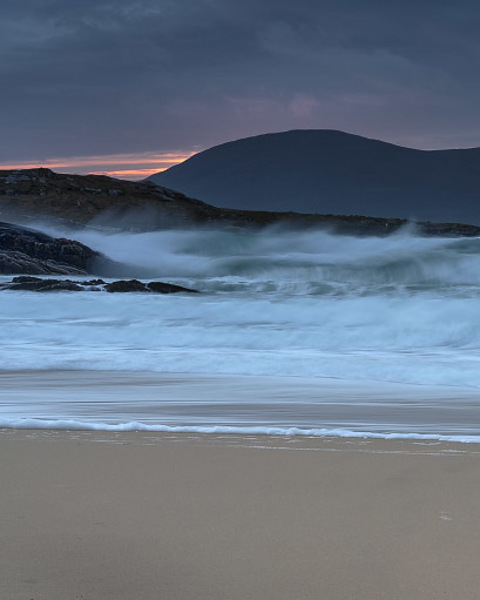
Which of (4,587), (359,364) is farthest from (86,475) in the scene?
(359,364)

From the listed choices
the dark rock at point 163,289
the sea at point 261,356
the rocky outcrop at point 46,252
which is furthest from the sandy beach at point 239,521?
the rocky outcrop at point 46,252

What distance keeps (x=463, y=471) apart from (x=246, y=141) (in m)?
112

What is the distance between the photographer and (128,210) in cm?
3238

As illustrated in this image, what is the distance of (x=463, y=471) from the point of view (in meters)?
2.86

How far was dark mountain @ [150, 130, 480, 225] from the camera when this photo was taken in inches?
3125

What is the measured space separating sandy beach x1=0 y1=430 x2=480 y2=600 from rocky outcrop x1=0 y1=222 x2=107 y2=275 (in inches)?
649

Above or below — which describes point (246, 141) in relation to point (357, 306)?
above

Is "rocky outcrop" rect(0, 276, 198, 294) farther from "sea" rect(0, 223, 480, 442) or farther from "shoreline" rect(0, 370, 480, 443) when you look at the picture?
"shoreline" rect(0, 370, 480, 443)

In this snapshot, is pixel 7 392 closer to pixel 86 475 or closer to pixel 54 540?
pixel 86 475

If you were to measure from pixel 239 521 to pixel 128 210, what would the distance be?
101 ft

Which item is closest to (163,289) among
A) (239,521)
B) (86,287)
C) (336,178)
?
(86,287)

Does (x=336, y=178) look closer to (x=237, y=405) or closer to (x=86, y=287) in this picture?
(x=86, y=287)

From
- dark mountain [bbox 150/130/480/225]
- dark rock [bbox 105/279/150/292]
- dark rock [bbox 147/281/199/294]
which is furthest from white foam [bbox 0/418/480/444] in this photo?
dark mountain [bbox 150/130/480/225]

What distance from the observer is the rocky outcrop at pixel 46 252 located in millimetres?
19391
